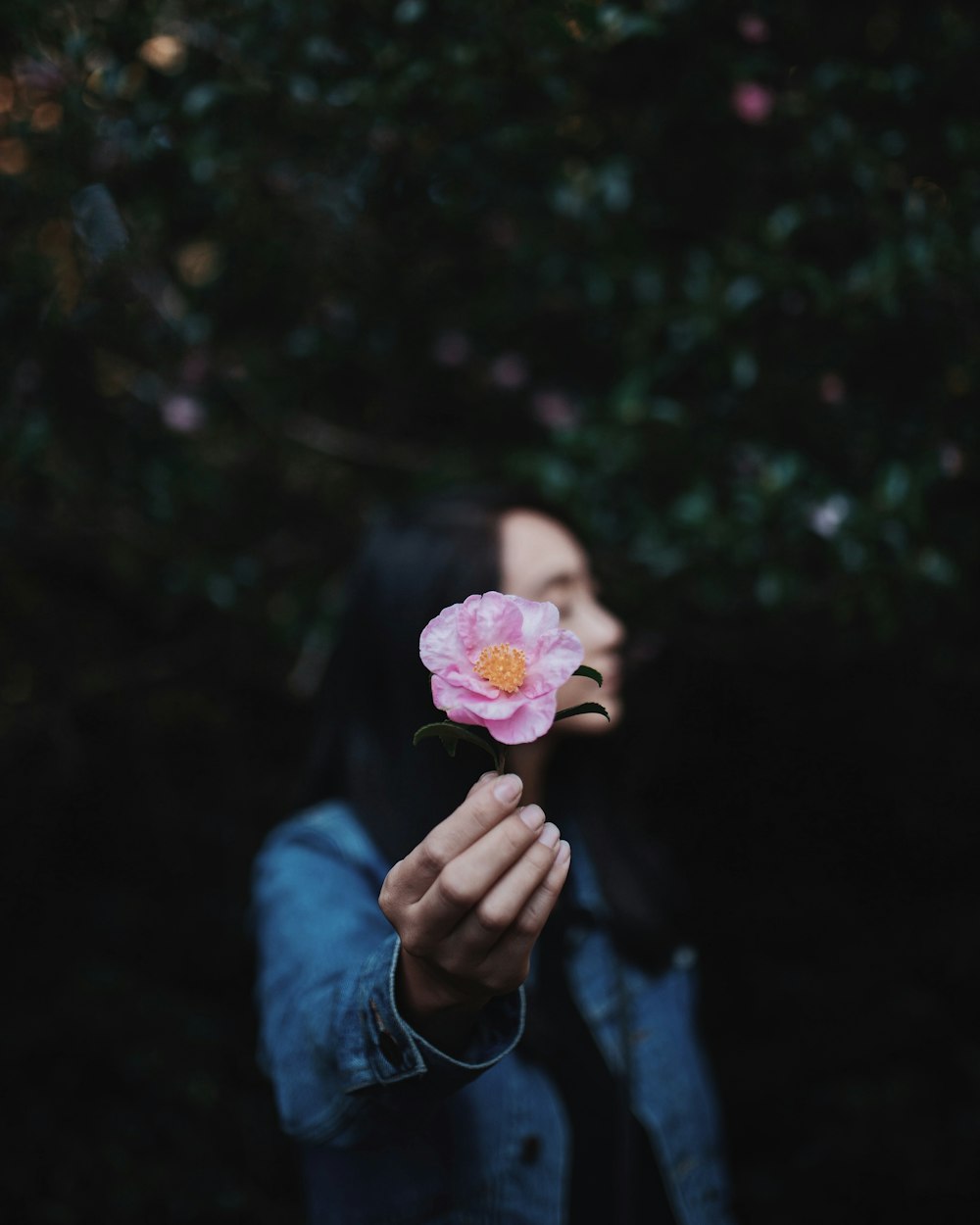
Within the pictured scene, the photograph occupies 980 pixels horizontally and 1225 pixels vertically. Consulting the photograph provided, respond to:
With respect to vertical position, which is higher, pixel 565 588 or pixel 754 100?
pixel 754 100

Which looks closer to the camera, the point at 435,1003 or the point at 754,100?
the point at 435,1003

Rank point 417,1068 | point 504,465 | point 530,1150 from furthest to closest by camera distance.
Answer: point 504,465, point 530,1150, point 417,1068

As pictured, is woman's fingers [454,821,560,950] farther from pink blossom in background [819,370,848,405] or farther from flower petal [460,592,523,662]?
pink blossom in background [819,370,848,405]

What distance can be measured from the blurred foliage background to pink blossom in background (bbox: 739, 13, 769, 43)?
14 mm

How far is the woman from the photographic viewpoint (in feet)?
1.92

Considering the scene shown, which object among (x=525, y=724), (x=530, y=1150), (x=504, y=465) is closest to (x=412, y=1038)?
(x=525, y=724)

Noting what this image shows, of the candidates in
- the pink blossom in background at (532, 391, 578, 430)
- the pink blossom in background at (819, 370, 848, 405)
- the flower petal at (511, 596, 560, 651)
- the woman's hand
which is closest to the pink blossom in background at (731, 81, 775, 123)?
the pink blossom in background at (819, 370, 848, 405)

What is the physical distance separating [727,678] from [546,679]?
148 cm

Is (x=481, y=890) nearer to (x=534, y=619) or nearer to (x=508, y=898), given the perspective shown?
(x=508, y=898)

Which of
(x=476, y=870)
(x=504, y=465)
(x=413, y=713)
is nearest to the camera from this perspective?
(x=476, y=870)

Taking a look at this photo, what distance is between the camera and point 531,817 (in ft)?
1.83

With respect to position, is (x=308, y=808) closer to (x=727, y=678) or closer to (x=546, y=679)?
(x=546, y=679)

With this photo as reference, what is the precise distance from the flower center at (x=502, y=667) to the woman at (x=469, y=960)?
0.21 feet

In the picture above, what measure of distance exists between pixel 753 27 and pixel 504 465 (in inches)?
27.6
